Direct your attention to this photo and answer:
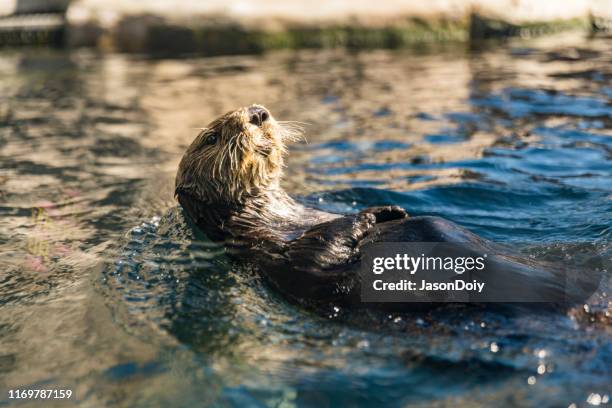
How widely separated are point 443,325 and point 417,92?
22.8 ft

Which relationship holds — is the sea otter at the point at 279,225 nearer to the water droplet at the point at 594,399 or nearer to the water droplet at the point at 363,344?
the water droplet at the point at 363,344

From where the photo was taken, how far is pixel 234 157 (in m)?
4.35

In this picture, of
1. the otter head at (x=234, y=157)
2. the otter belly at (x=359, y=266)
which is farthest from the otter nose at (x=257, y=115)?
the otter belly at (x=359, y=266)

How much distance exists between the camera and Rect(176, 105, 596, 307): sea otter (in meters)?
3.53

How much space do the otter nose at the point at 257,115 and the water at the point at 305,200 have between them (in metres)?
0.83

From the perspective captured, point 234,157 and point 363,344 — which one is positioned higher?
point 234,157

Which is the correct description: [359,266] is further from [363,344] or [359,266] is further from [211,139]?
[211,139]

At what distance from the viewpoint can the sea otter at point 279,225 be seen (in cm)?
353

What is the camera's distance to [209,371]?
315cm

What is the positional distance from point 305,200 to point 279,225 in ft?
4.37

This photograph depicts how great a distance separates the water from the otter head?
0.36 meters

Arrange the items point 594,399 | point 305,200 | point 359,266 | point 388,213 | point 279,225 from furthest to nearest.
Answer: point 305,200 < point 279,225 < point 388,213 < point 359,266 < point 594,399

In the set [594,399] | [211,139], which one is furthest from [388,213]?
[594,399]

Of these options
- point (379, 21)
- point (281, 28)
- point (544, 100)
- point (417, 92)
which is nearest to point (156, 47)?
point (281, 28)
